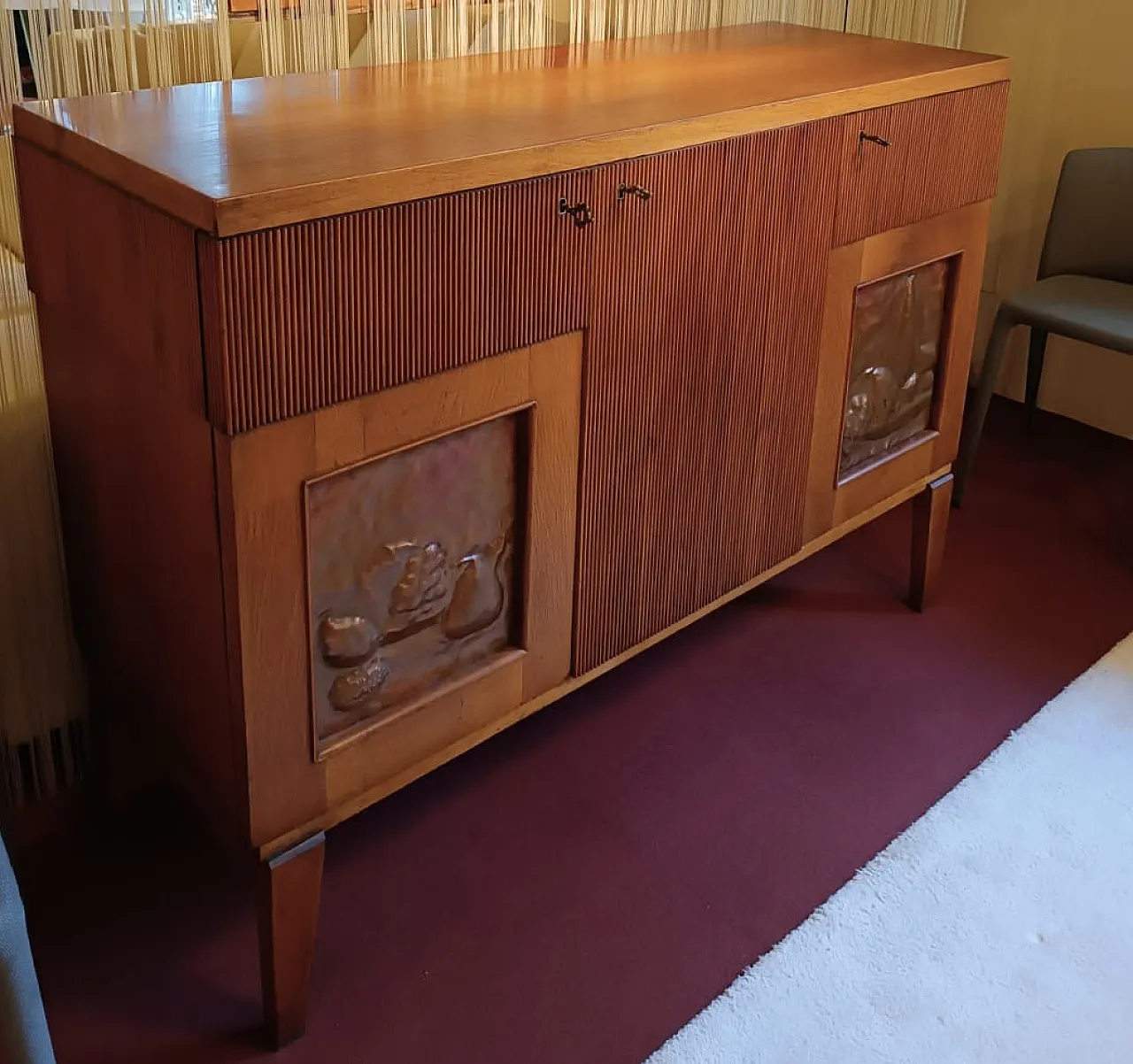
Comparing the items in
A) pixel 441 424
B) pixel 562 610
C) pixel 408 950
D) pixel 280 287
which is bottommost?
pixel 408 950

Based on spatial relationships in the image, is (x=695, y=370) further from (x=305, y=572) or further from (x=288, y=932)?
(x=288, y=932)

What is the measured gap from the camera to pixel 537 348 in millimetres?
1195

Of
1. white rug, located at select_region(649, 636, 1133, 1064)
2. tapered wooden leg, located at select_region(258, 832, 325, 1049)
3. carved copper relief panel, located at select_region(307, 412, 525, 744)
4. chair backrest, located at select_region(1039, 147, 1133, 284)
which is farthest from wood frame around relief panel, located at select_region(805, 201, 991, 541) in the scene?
tapered wooden leg, located at select_region(258, 832, 325, 1049)

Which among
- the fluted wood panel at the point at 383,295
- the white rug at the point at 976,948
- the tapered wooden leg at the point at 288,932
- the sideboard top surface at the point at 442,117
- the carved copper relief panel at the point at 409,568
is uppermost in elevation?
the sideboard top surface at the point at 442,117

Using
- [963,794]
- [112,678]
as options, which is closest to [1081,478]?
[963,794]

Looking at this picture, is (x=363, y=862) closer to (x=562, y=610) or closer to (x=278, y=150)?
(x=562, y=610)

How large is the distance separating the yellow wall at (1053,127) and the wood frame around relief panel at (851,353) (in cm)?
89

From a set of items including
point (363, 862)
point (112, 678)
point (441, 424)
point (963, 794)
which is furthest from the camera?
point (963, 794)

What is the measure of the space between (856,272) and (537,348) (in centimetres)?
54

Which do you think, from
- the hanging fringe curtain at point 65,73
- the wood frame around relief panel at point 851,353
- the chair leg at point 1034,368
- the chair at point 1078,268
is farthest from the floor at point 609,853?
the chair leg at point 1034,368

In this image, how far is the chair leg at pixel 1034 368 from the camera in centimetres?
251

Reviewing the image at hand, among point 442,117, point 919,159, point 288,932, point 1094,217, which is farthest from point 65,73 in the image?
point 1094,217

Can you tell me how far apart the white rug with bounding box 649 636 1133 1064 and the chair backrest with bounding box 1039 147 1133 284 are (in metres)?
1.08

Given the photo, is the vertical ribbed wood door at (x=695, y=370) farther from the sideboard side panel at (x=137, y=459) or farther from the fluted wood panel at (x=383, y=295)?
the sideboard side panel at (x=137, y=459)
